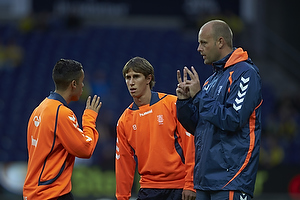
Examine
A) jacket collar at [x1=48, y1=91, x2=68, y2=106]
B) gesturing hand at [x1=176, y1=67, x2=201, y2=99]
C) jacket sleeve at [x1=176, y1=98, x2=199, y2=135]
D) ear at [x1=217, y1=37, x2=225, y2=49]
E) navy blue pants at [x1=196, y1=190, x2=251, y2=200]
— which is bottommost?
navy blue pants at [x1=196, y1=190, x2=251, y2=200]

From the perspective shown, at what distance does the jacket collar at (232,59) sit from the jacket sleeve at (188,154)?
0.86 m

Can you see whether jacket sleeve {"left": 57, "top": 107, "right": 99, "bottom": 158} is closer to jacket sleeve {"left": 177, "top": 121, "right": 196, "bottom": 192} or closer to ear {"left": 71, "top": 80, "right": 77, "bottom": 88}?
ear {"left": 71, "top": 80, "right": 77, "bottom": 88}

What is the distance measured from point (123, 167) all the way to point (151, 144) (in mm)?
401

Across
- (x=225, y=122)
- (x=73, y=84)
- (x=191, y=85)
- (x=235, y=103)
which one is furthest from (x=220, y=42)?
(x=73, y=84)

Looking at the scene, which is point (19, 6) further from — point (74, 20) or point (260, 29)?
point (260, 29)

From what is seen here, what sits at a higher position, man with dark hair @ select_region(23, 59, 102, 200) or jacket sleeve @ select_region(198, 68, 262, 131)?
jacket sleeve @ select_region(198, 68, 262, 131)

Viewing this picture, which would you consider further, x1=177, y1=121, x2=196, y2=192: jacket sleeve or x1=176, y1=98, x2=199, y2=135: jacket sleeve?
x1=177, y1=121, x2=196, y2=192: jacket sleeve

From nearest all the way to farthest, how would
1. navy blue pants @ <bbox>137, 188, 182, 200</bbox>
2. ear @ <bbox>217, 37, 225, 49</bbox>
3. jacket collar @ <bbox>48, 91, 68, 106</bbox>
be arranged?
ear @ <bbox>217, 37, 225, 49</bbox>, jacket collar @ <bbox>48, 91, 68, 106</bbox>, navy blue pants @ <bbox>137, 188, 182, 200</bbox>

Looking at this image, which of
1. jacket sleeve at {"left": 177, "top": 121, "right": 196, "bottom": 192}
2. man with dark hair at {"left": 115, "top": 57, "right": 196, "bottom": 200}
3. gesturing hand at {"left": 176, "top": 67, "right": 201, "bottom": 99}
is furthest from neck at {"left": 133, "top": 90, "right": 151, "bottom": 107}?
gesturing hand at {"left": 176, "top": 67, "right": 201, "bottom": 99}

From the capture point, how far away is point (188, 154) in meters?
4.82

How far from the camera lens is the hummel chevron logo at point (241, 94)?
3.91 m

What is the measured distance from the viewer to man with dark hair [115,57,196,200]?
4.90m

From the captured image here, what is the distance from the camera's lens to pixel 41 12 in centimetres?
1822

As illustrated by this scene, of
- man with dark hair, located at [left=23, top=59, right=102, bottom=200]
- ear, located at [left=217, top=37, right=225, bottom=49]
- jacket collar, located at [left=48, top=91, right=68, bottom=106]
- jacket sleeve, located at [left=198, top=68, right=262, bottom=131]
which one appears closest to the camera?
jacket sleeve, located at [left=198, top=68, right=262, bottom=131]
